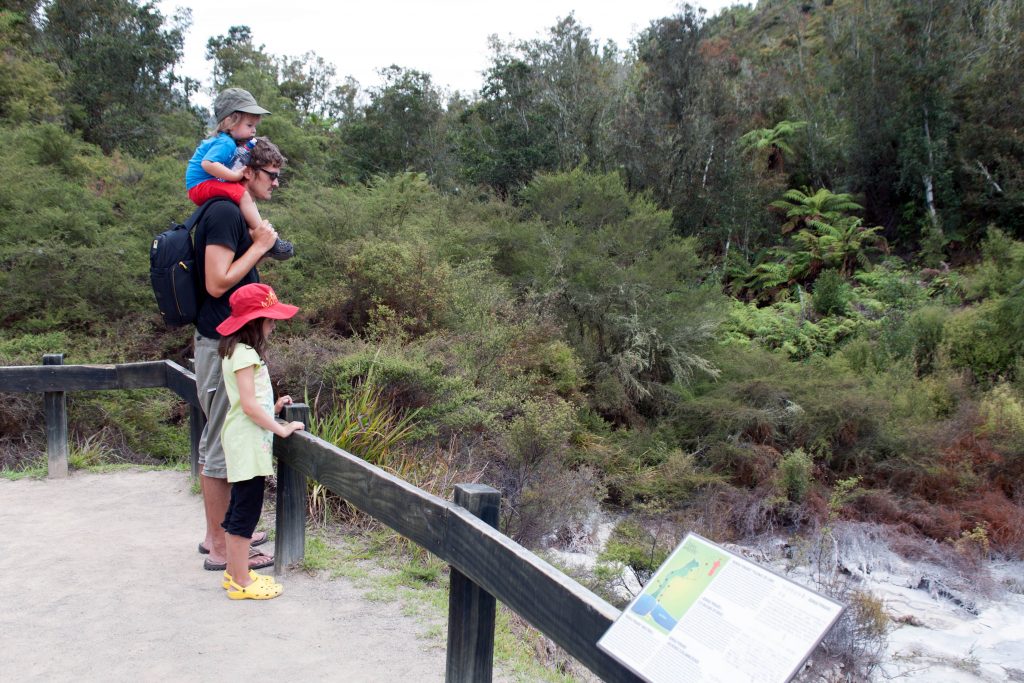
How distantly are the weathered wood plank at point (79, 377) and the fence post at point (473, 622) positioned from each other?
427cm

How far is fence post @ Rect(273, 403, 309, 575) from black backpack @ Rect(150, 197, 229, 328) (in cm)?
84

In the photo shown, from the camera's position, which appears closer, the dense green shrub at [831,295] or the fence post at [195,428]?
the fence post at [195,428]

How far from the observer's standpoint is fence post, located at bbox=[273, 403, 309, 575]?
4520 mm

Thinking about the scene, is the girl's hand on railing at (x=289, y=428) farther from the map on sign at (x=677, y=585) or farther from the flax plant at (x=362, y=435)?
the map on sign at (x=677, y=585)

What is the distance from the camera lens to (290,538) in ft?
15.0

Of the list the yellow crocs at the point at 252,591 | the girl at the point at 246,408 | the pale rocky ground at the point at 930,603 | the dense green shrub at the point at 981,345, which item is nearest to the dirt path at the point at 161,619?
the yellow crocs at the point at 252,591

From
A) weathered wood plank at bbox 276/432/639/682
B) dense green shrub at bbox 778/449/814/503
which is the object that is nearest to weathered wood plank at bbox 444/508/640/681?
weathered wood plank at bbox 276/432/639/682

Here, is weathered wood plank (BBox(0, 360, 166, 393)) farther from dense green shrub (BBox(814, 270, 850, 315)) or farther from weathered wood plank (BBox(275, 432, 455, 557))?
dense green shrub (BBox(814, 270, 850, 315))

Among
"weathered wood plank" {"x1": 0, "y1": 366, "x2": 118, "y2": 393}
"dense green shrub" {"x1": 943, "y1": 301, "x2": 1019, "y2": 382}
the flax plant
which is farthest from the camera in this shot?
"dense green shrub" {"x1": 943, "y1": 301, "x2": 1019, "y2": 382}

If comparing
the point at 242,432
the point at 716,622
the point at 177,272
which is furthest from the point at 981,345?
the point at 716,622

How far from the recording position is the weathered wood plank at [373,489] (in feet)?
11.2

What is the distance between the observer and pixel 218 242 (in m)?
3.86

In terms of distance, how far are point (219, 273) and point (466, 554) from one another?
6.15 feet

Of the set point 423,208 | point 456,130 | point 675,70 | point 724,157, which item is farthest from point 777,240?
point 423,208
